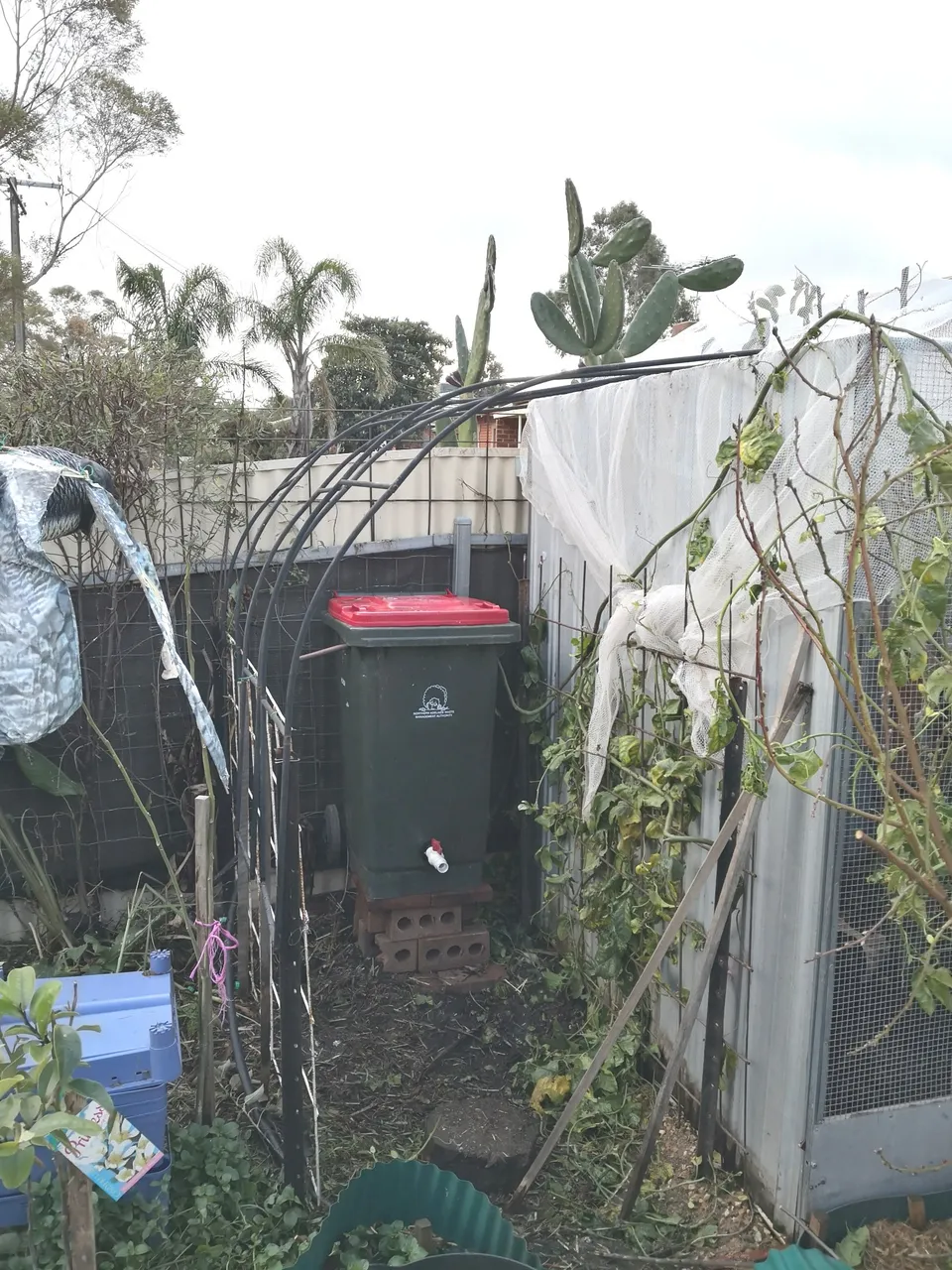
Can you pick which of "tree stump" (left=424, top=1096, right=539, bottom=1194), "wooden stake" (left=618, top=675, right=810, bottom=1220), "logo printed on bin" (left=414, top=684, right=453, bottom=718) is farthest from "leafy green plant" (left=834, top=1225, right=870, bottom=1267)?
"logo printed on bin" (left=414, top=684, right=453, bottom=718)

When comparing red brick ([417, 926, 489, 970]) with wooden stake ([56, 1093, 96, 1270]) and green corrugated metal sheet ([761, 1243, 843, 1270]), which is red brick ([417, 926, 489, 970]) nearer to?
green corrugated metal sheet ([761, 1243, 843, 1270])

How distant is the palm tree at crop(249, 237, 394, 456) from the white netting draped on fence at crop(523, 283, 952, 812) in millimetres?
9775

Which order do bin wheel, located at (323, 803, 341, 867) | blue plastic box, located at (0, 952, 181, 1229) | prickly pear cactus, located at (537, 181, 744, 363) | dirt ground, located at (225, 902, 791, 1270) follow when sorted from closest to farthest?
blue plastic box, located at (0, 952, 181, 1229), dirt ground, located at (225, 902, 791, 1270), prickly pear cactus, located at (537, 181, 744, 363), bin wheel, located at (323, 803, 341, 867)

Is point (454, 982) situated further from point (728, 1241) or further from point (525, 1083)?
point (728, 1241)

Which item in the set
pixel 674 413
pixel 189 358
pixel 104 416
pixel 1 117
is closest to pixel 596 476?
pixel 674 413

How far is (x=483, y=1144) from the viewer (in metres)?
2.60

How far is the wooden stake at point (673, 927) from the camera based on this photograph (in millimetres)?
2146

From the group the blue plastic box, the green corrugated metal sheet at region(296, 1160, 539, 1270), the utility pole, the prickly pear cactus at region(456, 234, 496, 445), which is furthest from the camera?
the utility pole

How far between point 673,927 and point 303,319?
11895 mm

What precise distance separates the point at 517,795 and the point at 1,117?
48.8 feet

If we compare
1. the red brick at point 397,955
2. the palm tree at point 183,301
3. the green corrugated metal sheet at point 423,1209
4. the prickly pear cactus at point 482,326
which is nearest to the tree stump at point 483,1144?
the green corrugated metal sheet at point 423,1209

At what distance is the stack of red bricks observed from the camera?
365 centimetres

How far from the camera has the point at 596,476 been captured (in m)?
3.16

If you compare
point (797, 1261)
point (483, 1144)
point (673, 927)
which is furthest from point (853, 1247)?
point (483, 1144)
